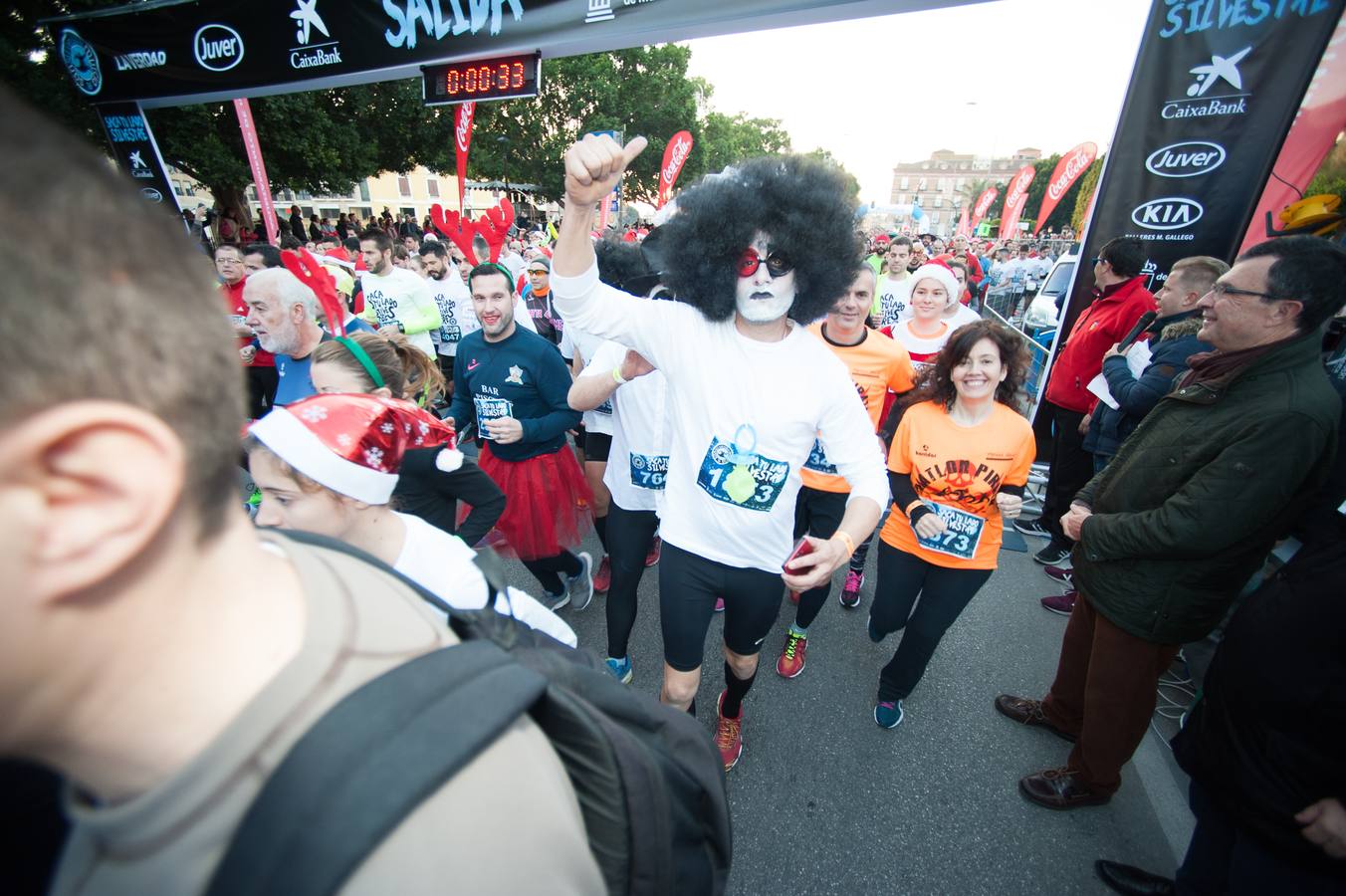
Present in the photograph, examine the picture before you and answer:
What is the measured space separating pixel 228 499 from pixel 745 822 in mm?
2342

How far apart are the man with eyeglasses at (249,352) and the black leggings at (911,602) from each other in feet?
14.1

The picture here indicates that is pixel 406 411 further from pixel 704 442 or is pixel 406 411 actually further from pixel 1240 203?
pixel 1240 203

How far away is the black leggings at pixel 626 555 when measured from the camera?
260cm

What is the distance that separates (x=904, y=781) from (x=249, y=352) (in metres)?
5.26

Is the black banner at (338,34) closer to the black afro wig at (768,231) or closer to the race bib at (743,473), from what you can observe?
the black afro wig at (768,231)

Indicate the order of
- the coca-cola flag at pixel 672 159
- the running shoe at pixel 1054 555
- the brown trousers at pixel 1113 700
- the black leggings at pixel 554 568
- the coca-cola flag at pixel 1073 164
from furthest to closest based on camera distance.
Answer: the coca-cola flag at pixel 672 159, the coca-cola flag at pixel 1073 164, the running shoe at pixel 1054 555, the black leggings at pixel 554 568, the brown trousers at pixel 1113 700

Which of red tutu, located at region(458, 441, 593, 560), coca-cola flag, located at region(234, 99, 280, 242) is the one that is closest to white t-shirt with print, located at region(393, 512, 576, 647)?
red tutu, located at region(458, 441, 593, 560)

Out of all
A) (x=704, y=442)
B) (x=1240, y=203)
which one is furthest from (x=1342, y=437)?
(x=704, y=442)

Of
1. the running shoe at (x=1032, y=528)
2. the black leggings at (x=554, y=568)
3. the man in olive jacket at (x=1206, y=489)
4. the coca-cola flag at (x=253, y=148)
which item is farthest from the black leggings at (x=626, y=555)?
the coca-cola flag at (x=253, y=148)

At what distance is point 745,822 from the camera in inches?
86.9

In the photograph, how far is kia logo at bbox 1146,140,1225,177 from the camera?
3.75m

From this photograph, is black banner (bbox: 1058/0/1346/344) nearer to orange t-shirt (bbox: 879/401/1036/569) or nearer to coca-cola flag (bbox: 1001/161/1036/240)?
orange t-shirt (bbox: 879/401/1036/569)

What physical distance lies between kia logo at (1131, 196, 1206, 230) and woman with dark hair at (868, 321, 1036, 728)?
2.79 m

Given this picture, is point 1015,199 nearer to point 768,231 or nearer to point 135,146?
point 768,231
